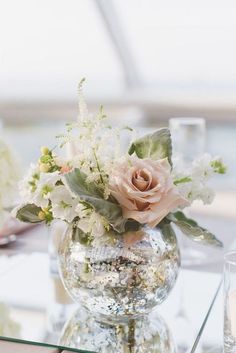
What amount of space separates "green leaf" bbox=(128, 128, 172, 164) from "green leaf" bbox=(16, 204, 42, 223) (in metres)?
0.17

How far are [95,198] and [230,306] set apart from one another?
0.81ft

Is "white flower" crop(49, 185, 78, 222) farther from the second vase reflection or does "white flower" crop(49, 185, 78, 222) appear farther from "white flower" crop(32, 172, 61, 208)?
the second vase reflection

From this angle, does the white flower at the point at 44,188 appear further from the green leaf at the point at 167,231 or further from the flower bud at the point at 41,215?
the green leaf at the point at 167,231

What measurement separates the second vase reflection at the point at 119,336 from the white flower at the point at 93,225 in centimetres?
17

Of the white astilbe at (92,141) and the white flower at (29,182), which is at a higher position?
the white astilbe at (92,141)

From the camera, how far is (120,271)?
34.3 inches

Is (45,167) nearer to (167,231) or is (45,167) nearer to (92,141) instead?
(92,141)

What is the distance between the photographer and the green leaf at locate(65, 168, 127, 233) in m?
0.81

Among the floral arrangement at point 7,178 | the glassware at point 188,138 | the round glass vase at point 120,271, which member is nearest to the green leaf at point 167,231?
the round glass vase at point 120,271

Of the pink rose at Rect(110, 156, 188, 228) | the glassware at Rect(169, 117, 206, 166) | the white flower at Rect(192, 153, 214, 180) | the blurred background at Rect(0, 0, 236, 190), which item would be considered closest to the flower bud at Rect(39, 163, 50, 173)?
the pink rose at Rect(110, 156, 188, 228)

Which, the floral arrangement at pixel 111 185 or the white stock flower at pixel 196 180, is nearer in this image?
the floral arrangement at pixel 111 185

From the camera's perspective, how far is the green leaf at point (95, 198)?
31.8 inches

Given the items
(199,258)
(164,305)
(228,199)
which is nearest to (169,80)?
(228,199)

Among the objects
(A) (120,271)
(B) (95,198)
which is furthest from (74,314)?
(B) (95,198)
